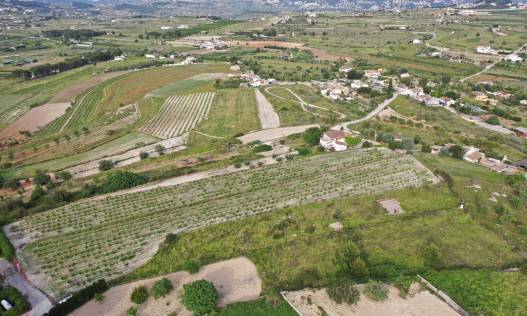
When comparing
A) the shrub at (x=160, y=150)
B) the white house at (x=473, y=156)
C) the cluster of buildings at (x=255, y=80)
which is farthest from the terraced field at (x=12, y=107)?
the white house at (x=473, y=156)

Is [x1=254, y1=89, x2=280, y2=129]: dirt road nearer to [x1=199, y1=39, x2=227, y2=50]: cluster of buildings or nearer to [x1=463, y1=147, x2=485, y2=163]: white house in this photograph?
[x1=463, y1=147, x2=485, y2=163]: white house

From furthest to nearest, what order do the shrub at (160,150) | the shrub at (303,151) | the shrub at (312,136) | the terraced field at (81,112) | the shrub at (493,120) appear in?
1. the terraced field at (81,112)
2. the shrub at (493,120)
3. the shrub at (160,150)
4. the shrub at (312,136)
5. the shrub at (303,151)

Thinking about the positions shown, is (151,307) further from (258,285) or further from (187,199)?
(187,199)

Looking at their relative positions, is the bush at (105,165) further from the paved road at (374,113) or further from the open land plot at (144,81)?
the paved road at (374,113)

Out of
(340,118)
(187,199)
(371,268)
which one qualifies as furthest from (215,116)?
(371,268)

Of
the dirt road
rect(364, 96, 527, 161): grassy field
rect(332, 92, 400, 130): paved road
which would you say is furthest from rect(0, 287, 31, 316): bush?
rect(364, 96, 527, 161): grassy field

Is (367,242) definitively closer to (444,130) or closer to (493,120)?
(444,130)
